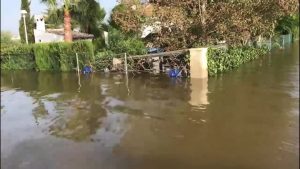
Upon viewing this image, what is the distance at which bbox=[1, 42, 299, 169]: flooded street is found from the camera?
5.32 metres

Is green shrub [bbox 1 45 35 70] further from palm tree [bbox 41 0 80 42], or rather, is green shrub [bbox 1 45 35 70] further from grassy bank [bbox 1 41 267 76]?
palm tree [bbox 41 0 80 42]

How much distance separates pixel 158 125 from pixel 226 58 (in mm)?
7249

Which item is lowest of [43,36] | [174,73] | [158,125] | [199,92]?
[158,125]

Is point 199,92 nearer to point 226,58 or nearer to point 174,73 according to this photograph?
point 174,73

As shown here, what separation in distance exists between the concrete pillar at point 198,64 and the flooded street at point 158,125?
0.43 metres

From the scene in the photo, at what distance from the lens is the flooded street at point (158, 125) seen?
5.32 meters

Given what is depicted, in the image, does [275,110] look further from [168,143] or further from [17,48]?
[17,48]

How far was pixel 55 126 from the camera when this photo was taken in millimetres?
7285

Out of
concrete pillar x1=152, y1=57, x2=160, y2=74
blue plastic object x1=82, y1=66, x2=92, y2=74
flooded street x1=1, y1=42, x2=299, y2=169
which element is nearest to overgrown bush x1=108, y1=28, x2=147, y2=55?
concrete pillar x1=152, y1=57, x2=160, y2=74

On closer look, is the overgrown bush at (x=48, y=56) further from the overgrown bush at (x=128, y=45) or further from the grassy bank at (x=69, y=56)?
the overgrown bush at (x=128, y=45)

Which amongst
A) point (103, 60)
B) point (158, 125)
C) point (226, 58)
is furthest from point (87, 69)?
point (158, 125)

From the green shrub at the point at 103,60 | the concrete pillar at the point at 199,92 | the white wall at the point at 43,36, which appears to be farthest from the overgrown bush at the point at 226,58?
the white wall at the point at 43,36

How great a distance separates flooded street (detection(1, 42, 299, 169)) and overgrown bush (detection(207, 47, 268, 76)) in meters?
0.89

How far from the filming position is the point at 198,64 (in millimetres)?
12109
